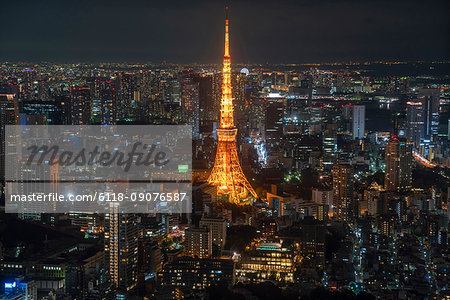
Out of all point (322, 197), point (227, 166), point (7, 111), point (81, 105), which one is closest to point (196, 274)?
point (227, 166)

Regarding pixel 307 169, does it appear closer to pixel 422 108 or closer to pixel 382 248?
pixel 422 108

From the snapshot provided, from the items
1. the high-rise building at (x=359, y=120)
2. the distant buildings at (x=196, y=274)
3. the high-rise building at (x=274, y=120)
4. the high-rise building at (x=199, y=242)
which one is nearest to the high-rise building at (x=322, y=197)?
the high-rise building at (x=199, y=242)

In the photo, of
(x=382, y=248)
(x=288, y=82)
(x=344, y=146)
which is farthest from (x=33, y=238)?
(x=288, y=82)

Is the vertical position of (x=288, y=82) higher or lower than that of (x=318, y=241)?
higher

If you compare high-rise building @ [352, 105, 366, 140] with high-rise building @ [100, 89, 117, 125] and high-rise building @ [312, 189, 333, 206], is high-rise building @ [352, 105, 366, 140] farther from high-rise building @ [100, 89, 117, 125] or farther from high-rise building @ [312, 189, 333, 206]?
high-rise building @ [100, 89, 117, 125]

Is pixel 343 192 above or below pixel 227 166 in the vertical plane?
below

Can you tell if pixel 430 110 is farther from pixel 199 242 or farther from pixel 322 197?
pixel 199 242
